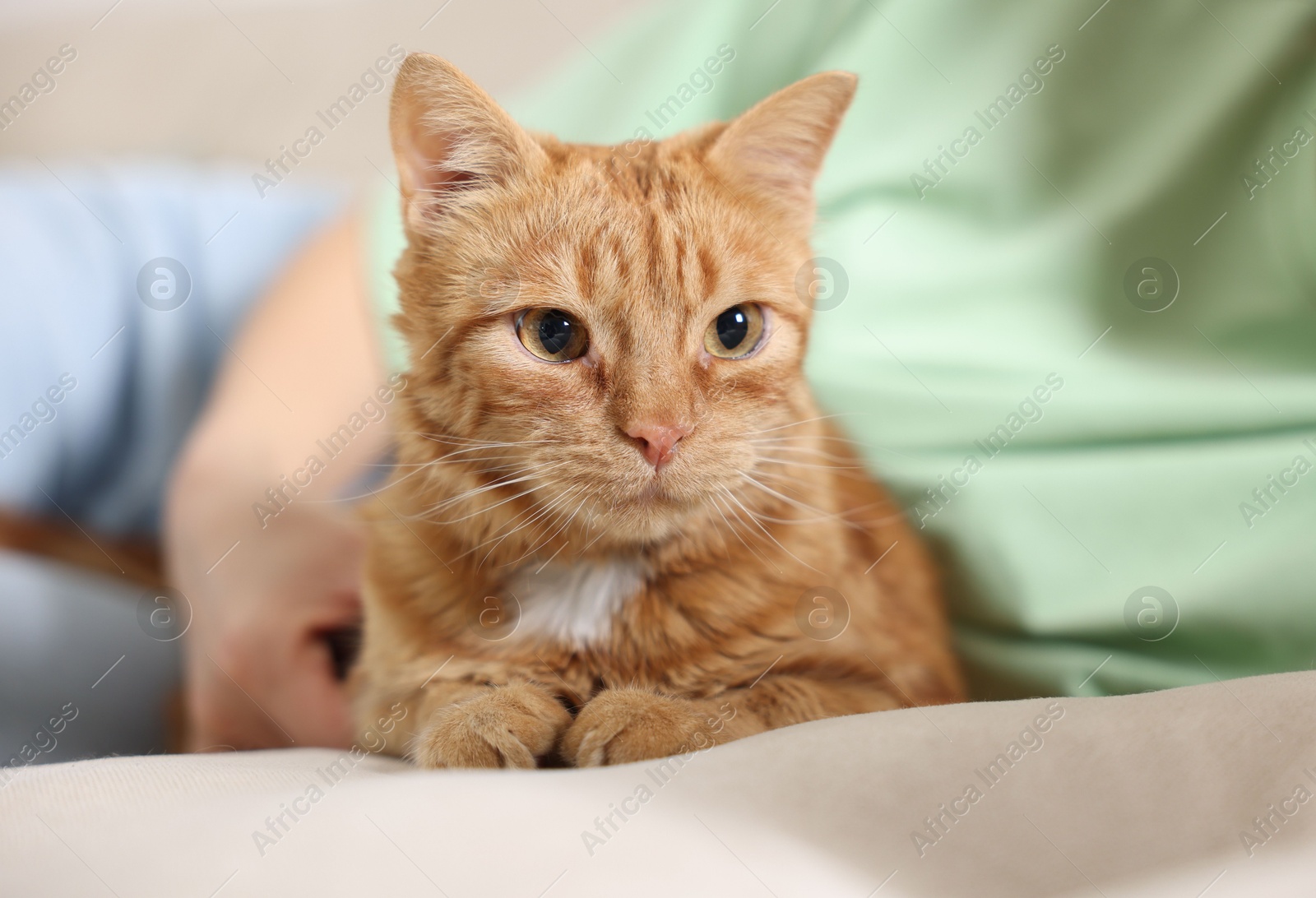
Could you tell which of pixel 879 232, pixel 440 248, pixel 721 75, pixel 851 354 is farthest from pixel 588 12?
pixel 440 248

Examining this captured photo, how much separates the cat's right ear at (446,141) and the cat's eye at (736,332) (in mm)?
272

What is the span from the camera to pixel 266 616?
1.33m

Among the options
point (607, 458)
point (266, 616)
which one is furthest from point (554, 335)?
point (266, 616)

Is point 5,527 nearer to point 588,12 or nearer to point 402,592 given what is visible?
point 402,592

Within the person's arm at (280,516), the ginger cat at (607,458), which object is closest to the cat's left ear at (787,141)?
the ginger cat at (607,458)

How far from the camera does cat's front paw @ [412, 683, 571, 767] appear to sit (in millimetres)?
837

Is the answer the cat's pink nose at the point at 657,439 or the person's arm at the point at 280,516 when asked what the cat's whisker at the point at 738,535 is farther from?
the person's arm at the point at 280,516

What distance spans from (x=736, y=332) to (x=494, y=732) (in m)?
0.48

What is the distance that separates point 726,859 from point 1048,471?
0.74 m

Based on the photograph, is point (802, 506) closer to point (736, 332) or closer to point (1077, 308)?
point (736, 332)

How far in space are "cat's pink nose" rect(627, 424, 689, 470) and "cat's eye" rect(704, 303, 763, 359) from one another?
0.40ft

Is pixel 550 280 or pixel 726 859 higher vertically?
pixel 550 280

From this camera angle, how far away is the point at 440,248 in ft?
3.12

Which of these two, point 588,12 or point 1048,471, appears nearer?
point 1048,471
